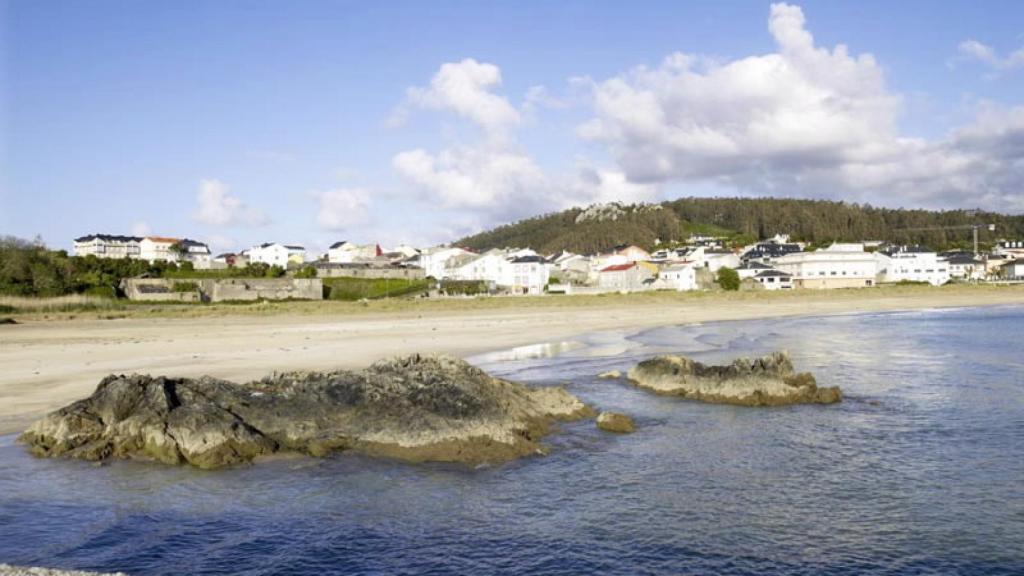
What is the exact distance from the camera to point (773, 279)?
10575 centimetres

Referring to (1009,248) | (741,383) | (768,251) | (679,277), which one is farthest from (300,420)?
(1009,248)

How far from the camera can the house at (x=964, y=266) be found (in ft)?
406

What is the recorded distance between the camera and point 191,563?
941 cm

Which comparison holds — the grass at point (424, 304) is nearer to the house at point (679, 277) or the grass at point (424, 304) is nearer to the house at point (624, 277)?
the house at point (679, 277)

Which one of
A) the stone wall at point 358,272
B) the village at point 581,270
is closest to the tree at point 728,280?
the village at point 581,270

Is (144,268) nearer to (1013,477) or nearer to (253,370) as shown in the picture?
(253,370)

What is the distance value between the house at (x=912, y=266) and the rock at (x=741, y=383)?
10740 centimetres

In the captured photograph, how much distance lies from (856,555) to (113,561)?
9.38 meters

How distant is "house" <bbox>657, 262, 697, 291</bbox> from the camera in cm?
10200

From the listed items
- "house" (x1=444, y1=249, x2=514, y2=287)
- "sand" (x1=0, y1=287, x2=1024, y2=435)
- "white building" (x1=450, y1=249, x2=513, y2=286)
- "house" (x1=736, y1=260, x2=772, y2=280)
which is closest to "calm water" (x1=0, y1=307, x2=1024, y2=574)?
"sand" (x1=0, y1=287, x2=1024, y2=435)

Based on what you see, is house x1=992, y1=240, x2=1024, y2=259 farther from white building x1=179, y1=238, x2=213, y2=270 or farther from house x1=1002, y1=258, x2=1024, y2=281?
white building x1=179, y1=238, x2=213, y2=270

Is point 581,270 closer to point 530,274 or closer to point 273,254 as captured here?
point 530,274

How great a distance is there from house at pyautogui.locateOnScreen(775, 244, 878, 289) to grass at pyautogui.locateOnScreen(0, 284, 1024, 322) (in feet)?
59.5

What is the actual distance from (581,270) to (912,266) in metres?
52.3
